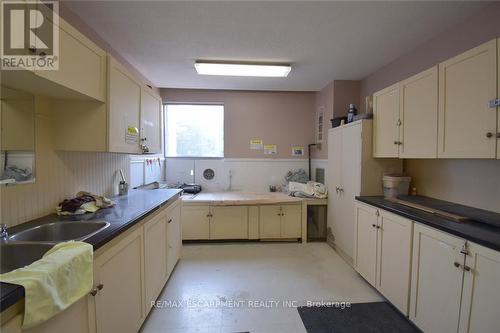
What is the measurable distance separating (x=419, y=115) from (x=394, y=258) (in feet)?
4.09

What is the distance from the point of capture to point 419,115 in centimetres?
185

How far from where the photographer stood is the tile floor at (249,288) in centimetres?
177

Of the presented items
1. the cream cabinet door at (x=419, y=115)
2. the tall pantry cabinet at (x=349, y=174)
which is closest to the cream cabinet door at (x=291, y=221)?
the tall pantry cabinet at (x=349, y=174)

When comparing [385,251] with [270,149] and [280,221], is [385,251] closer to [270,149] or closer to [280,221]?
[280,221]

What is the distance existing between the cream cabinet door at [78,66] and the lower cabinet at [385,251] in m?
2.52

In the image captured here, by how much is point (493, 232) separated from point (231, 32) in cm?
247

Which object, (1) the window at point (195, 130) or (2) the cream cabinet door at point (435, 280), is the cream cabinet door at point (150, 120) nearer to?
(1) the window at point (195, 130)

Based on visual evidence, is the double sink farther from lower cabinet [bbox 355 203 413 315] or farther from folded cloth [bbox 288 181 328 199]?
folded cloth [bbox 288 181 328 199]

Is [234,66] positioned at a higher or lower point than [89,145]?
higher

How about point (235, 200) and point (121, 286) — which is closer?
point (121, 286)

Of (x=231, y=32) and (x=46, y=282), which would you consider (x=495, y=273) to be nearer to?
(x=46, y=282)

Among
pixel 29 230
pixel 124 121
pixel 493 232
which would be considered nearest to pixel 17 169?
pixel 29 230

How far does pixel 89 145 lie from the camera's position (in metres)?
1.62

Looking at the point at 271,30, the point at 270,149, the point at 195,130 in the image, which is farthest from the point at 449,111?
the point at 195,130
